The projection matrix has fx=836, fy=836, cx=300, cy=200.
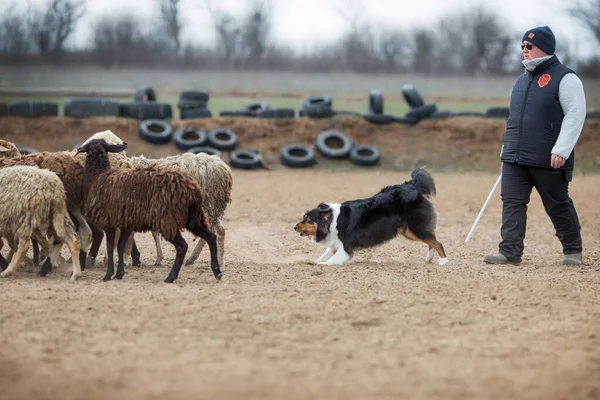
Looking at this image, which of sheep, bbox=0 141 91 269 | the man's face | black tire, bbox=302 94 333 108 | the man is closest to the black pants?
the man

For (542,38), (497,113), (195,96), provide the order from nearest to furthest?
1. (542,38)
2. (195,96)
3. (497,113)

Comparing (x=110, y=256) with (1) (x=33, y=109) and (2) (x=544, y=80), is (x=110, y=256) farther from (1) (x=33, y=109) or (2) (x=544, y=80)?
(1) (x=33, y=109)

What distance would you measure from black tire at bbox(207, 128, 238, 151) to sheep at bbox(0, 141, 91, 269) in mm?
14733

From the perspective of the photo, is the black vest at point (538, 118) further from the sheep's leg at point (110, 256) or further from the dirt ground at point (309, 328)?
the sheep's leg at point (110, 256)

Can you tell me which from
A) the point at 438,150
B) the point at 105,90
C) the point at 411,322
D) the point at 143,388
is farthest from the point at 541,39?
the point at 105,90

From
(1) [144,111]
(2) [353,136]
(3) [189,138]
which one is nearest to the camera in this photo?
(3) [189,138]

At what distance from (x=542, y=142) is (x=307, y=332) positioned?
15.6 feet

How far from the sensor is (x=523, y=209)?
10289 mm

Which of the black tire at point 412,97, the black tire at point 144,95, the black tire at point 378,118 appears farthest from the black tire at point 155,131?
the black tire at point 412,97

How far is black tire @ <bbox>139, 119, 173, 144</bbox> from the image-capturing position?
24297 mm

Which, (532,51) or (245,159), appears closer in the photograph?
(532,51)

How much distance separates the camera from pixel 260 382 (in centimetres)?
522

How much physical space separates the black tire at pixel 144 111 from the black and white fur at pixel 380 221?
15739 millimetres

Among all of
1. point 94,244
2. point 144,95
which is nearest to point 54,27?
point 144,95
